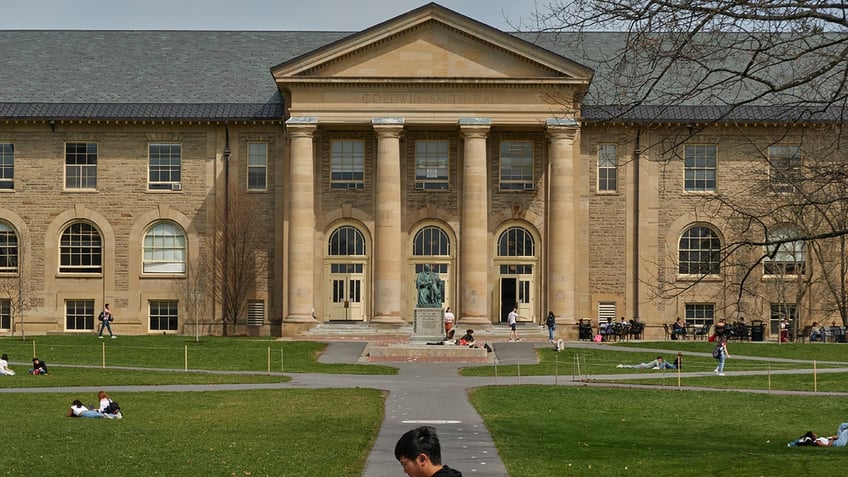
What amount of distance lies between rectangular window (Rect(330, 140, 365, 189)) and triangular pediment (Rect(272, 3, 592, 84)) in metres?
4.17

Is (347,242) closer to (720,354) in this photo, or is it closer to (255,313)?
(255,313)

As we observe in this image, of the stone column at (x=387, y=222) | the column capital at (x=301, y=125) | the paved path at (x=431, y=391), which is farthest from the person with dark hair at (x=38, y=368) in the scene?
the column capital at (x=301, y=125)

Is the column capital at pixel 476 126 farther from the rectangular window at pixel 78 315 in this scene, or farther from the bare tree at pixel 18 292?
the bare tree at pixel 18 292

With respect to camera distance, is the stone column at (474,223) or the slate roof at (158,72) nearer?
the stone column at (474,223)

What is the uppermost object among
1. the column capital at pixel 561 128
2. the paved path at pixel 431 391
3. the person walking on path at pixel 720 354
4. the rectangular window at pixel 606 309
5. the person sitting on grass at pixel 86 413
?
the column capital at pixel 561 128

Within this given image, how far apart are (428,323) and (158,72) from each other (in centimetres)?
2364

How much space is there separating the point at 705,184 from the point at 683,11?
4952 centimetres

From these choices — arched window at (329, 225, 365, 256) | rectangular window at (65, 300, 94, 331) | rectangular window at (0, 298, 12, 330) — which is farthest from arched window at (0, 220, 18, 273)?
arched window at (329, 225, 365, 256)

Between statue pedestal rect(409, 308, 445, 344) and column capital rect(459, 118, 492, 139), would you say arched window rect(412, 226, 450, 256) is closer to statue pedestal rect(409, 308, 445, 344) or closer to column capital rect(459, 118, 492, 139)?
column capital rect(459, 118, 492, 139)

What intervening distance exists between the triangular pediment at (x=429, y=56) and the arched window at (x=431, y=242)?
300 inches

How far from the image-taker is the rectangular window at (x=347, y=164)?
65.1 meters

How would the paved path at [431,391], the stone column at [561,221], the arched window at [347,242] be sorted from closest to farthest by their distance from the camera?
1. the paved path at [431,391]
2. the stone column at [561,221]
3. the arched window at [347,242]

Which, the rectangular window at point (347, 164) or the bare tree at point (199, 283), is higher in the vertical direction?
the rectangular window at point (347, 164)

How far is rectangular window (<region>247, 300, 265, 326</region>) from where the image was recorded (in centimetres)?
6550
